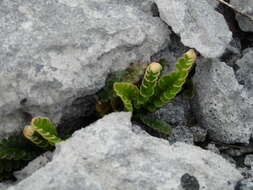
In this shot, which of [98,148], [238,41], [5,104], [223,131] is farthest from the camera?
[238,41]

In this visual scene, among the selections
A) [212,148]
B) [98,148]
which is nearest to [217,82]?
[212,148]

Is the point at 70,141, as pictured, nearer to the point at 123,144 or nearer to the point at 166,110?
the point at 123,144

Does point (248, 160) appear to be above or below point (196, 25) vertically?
below

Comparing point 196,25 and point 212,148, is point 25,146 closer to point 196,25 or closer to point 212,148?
point 212,148

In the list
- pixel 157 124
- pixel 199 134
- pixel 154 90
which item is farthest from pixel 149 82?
pixel 199 134

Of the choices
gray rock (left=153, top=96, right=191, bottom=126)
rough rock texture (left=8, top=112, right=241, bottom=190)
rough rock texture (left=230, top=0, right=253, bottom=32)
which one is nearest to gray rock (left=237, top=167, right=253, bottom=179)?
rough rock texture (left=8, top=112, right=241, bottom=190)

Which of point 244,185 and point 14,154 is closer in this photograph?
point 244,185

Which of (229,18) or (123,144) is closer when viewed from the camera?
(123,144)
